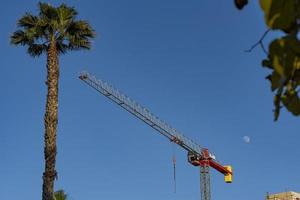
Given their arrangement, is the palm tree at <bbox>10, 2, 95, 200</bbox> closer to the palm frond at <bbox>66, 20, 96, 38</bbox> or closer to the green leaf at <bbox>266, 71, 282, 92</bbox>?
the palm frond at <bbox>66, 20, 96, 38</bbox>

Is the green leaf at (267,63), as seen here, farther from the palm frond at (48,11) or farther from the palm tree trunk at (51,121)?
the palm frond at (48,11)

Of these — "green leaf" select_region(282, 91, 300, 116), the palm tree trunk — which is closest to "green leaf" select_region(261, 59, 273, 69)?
"green leaf" select_region(282, 91, 300, 116)

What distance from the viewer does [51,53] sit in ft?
96.1

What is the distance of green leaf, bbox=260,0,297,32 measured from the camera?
203 centimetres

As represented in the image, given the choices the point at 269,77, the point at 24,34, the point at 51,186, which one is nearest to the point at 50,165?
the point at 51,186

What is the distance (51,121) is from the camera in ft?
85.4

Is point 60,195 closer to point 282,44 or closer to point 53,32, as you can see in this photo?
point 53,32

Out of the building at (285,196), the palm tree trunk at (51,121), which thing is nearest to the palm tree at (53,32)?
the palm tree trunk at (51,121)

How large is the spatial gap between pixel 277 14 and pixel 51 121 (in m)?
24.4

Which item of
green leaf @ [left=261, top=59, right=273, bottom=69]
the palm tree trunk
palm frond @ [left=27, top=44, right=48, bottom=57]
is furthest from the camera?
palm frond @ [left=27, top=44, right=48, bottom=57]

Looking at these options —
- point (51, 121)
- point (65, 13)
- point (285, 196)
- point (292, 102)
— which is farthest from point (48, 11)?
point (285, 196)

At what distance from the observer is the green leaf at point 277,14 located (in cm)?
203

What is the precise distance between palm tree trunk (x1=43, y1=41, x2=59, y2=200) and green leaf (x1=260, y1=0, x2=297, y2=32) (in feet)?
74.4

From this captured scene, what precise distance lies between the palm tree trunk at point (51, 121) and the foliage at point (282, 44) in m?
22.6
